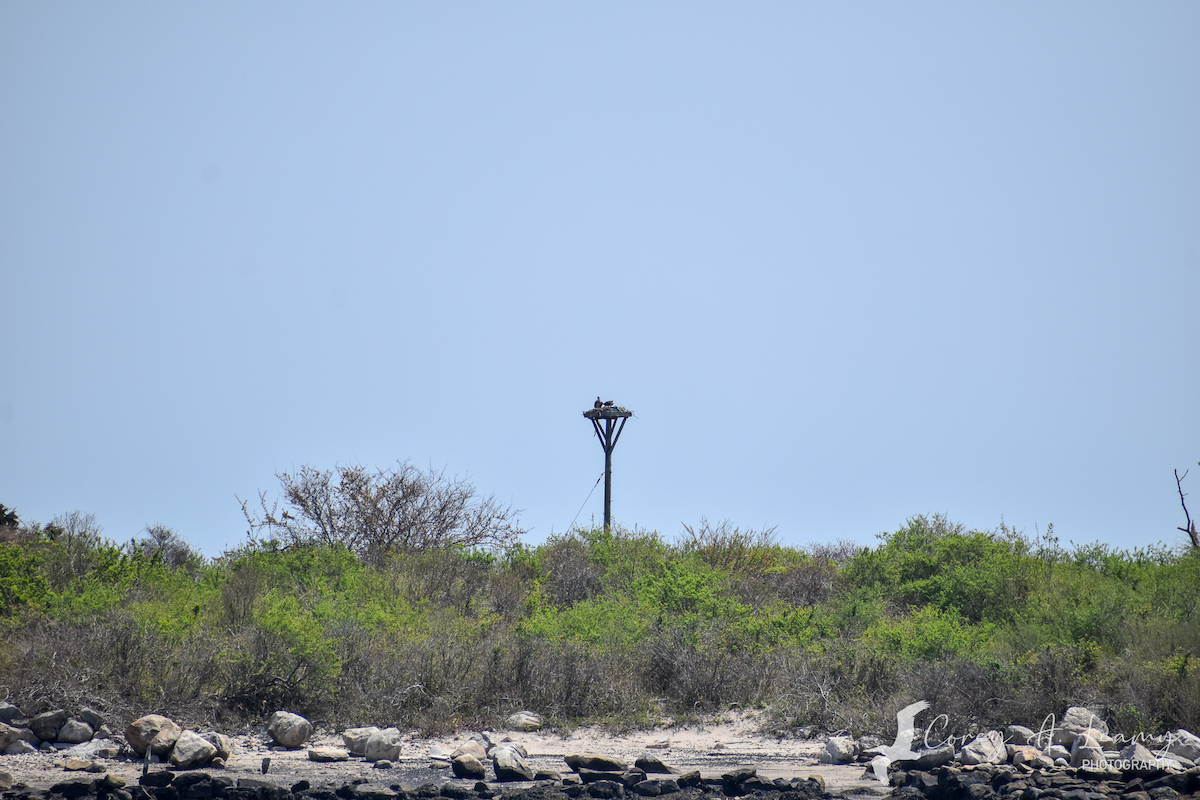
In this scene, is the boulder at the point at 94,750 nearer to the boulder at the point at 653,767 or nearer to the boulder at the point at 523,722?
the boulder at the point at 523,722

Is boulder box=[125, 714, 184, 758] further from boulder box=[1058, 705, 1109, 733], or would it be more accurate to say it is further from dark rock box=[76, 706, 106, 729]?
boulder box=[1058, 705, 1109, 733]

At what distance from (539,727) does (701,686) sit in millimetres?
2523

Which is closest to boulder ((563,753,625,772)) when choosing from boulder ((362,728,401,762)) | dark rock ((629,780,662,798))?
dark rock ((629,780,662,798))

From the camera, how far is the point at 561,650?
538 inches

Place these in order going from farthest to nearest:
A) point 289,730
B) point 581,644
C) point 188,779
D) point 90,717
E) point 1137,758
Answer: point 581,644, point 289,730, point 90,717, point 1137,758, point 188,779

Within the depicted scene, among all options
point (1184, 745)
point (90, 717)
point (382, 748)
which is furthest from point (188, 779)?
point (1184, 745)

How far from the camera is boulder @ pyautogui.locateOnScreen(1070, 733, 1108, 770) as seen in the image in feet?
33.2

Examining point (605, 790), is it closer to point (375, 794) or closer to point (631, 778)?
point (631, 778)

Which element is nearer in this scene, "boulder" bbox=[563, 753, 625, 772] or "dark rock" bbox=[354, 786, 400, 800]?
"dark rock" bbox=[354, 786, 400, 800]

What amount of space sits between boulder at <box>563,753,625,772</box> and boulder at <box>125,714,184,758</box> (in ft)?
14.2

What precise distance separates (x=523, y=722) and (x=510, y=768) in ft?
7.50

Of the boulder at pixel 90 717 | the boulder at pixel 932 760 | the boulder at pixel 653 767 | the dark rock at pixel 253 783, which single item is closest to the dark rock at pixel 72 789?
the dark rock at pixel 253 783

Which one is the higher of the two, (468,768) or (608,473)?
(608,473)

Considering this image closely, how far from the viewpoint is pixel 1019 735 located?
11.3m
